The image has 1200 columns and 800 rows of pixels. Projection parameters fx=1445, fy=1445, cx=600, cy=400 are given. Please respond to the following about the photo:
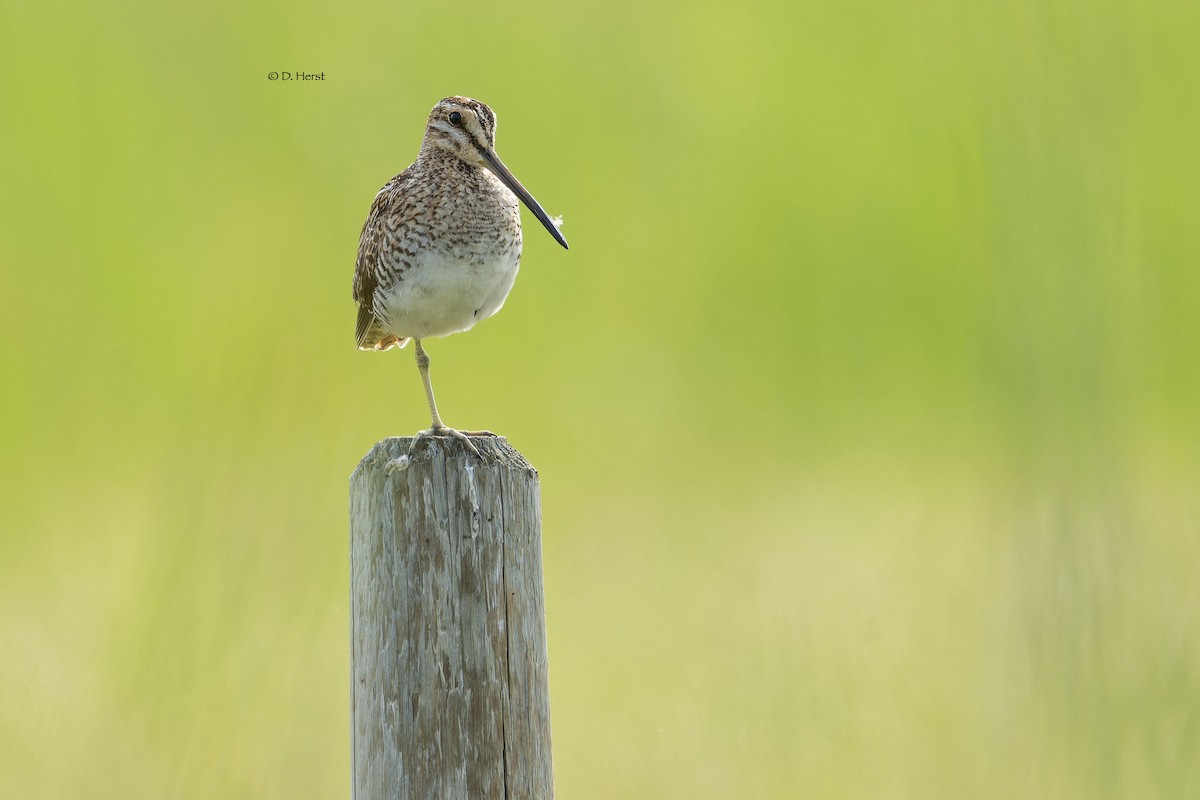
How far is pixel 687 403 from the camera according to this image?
27.9 ft

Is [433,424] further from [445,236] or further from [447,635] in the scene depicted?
[447,635]

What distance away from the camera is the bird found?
430 centimetres

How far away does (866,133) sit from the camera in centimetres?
970

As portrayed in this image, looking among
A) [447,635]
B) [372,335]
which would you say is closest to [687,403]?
[372,335]

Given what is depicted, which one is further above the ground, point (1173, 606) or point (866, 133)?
point (866, 133)

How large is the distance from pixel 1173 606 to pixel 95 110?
6.88m

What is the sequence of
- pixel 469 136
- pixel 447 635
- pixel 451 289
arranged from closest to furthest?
pixel 447 635, pixel 451 289, pixel 469 136

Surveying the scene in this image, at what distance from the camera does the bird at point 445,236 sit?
430 centimetres

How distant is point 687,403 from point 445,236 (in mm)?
4326

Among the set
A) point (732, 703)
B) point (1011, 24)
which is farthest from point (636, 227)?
point (1011, 24)

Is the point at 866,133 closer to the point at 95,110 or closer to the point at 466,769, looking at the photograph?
the point at 95,110

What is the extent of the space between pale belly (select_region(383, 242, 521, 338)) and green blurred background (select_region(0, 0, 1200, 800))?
1.40 meters

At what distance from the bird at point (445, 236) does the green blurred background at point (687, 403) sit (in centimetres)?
134

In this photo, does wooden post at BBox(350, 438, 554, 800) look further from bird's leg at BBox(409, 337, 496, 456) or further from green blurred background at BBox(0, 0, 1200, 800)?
green blurred background at BBox(0, 0, 1200, 800)
